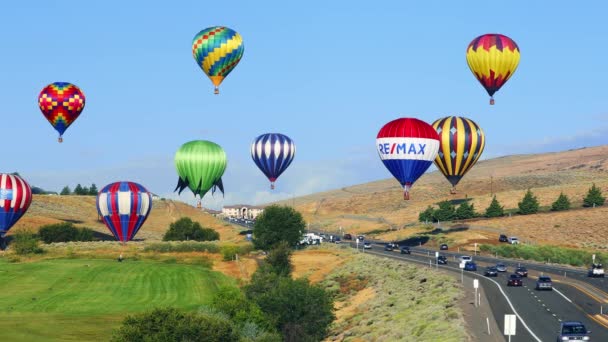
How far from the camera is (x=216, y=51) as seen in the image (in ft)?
408

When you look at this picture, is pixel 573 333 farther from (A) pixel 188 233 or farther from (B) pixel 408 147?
(A) pixel 188 233

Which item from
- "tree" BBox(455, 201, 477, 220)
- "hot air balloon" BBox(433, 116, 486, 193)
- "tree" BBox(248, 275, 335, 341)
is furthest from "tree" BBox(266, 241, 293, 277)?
"tree" BBox(455, 201, 477, 220)

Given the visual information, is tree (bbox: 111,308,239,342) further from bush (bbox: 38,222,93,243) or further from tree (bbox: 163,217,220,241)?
tree (bbox: 163,217,220,241)

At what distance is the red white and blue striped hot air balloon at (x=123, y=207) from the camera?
392 feet

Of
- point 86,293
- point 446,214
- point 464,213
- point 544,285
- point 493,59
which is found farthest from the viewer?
point 446,214

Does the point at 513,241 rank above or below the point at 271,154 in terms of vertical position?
below

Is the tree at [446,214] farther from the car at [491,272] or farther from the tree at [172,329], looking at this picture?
the tree at [172,329]

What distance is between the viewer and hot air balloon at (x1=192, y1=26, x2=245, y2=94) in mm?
124625

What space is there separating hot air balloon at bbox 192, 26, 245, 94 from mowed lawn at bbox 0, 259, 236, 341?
24498 millimetres

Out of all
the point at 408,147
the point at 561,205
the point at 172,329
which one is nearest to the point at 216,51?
the point at 408,147

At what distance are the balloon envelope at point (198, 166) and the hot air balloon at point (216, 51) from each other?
795cm

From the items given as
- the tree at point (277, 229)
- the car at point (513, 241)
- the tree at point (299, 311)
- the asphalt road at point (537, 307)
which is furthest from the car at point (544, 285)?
the car at point (513, 241)

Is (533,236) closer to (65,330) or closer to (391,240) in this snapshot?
(391,240)

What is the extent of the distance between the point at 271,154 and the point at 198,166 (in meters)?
12.4
